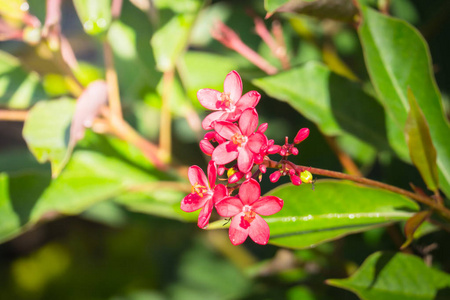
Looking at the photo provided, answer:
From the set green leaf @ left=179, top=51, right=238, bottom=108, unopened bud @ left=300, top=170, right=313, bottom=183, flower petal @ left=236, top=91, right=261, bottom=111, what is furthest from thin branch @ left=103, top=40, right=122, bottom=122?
unopened bud @ left=300, top=170, right=313, bottom=183

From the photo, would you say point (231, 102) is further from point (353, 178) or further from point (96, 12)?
point (96, 12)

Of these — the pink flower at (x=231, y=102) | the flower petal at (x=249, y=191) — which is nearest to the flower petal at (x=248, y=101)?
the pink flower at (x=231, y=102)

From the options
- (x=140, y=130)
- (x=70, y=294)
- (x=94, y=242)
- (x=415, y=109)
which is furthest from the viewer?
(x=94, y=242)

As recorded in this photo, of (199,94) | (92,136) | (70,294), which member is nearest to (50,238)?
(70,294)

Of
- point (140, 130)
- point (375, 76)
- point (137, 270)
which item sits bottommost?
point (137, 270)

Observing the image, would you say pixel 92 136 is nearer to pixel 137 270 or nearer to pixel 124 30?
pixel 124 30

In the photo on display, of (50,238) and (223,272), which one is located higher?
(223,272)

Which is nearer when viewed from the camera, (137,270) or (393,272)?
(393,272)
